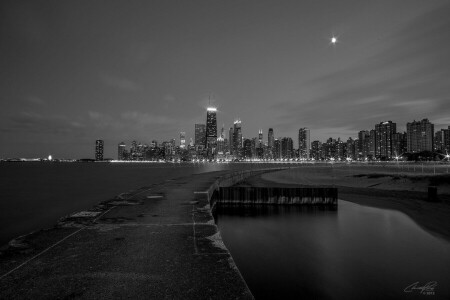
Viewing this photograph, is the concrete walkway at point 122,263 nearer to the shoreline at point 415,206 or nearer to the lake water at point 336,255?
the lake water at point 336,255

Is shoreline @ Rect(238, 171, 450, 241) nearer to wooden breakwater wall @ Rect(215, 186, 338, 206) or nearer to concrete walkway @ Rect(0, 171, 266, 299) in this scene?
wooden breakwater wall @ Rect(215, 186, 338, 206)

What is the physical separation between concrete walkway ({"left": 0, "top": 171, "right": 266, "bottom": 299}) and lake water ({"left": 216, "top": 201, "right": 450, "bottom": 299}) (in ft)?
11.9

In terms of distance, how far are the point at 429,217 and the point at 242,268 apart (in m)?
16.7

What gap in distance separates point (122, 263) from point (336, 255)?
1075cm

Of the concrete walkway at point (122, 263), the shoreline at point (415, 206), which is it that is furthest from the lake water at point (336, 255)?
the concrete walkway at point (122, 263)

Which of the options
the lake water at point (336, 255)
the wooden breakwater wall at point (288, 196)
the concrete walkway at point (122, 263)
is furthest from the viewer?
the wooden breakwater wall at point (288, 196)

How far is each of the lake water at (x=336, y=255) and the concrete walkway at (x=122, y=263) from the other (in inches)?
143

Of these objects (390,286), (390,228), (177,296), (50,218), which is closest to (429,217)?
(390,228)

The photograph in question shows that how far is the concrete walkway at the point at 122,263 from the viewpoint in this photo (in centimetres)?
544

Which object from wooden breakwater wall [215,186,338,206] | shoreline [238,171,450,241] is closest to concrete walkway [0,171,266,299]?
shoreline [238,171,450,241]

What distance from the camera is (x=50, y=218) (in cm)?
2534

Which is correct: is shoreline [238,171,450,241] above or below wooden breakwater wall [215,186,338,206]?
below

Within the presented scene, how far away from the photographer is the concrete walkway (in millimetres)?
5438

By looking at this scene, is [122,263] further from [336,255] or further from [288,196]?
[288,196]
